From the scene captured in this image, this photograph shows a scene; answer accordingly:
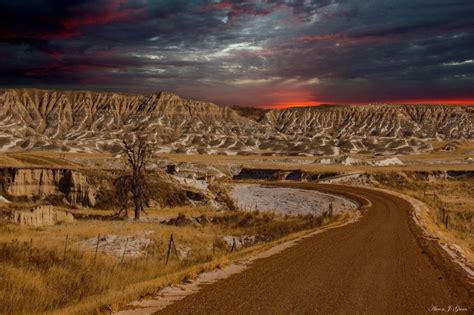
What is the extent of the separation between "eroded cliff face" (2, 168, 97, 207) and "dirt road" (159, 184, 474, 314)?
1193 inches

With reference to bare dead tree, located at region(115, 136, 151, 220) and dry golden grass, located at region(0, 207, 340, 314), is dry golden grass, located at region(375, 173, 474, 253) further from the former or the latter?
dry golden grass, located at region(0, 207, 340, 314)

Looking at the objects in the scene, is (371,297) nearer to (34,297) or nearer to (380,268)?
(380,268)

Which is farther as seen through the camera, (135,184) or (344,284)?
(135,184)

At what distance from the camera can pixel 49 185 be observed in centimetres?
4506

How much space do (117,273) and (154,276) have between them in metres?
1.20

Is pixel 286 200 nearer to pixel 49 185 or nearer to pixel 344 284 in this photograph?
pixel 49 185

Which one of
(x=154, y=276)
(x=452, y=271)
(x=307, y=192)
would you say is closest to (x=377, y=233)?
(x=452, y=271)

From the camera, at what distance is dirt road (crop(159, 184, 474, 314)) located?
10.5 metres

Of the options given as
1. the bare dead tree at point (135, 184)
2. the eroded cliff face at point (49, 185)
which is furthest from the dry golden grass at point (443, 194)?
the eroded cliff face at point (49, 185)

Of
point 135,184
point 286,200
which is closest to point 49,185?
point 135,184

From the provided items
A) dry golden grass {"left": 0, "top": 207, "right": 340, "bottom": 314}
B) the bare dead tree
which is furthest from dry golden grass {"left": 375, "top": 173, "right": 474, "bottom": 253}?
dry golden grass {"left": 0, "top": 207, "right": 340, "bottom": 314}

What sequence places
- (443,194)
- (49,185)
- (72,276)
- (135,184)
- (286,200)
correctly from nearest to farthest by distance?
(72,276) → (135,184) → (49,185) → (286,200) → (443,194)

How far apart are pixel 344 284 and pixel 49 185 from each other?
37669 millimetres

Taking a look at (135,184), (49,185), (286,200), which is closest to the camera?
(135,184)
